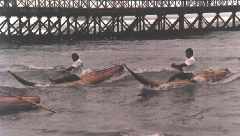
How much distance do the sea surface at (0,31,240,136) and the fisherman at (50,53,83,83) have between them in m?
0.57

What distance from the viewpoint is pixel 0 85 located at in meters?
41.0

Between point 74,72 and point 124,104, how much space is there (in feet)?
23.0

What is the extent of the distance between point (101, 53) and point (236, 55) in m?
12.8

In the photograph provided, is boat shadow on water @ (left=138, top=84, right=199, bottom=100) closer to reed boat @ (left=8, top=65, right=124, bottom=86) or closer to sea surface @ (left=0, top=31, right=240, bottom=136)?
sea surface @ (left=0, top=31, right=240, bottom=136)

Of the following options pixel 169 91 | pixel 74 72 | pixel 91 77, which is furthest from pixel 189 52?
pixel 74 72

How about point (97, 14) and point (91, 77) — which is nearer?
point (91, 77)

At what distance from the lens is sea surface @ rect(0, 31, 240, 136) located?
91.1 feet

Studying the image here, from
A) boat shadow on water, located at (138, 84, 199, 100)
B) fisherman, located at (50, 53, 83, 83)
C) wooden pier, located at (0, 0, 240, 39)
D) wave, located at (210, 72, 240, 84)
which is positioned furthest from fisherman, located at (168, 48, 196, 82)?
wooden pier, located at (0, 0, 240, 39)

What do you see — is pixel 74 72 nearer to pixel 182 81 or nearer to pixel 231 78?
pixel 182 81

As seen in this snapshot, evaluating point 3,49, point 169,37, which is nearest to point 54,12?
point 3,49

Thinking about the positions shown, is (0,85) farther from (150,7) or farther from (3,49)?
(150,7)

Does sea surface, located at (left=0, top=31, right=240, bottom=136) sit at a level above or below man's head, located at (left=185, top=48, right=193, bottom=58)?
below

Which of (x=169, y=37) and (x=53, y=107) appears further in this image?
(x=169, y=37)

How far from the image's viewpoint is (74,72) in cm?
3984
